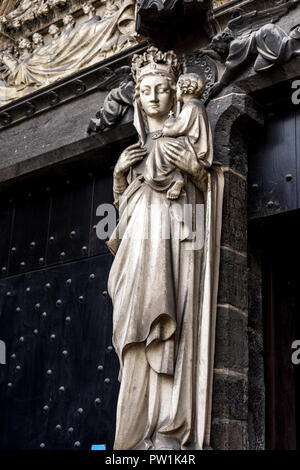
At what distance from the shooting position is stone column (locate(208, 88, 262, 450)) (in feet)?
14.6

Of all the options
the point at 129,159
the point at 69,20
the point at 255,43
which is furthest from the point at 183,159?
the point at 69,20

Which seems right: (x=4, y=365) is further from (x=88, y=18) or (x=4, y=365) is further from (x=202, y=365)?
(x=88, y=18)

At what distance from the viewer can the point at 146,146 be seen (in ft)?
16.7

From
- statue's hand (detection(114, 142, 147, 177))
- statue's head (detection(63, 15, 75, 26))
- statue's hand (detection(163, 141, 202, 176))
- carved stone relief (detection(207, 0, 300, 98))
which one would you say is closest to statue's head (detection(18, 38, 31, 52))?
statue's head (detection(63, 15, 75, 26))

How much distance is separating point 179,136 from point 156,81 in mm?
454

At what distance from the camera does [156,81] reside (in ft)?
16.6

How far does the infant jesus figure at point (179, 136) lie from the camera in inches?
187

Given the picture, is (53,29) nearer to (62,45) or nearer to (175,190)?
(62,45)

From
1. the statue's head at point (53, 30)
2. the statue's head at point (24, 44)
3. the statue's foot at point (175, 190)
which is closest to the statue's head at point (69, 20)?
the statue's head at point (53, 30)

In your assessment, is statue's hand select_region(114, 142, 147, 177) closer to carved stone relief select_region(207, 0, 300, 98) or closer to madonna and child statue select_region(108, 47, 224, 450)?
madonna and child statue select_region(108, 47, 224, 450)

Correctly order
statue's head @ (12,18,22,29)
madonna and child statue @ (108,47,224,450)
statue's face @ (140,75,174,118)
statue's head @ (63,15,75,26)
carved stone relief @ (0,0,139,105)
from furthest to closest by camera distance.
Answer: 1. statue's head @ (12,18,22,29)
2. statue's head @ (63,15,75,26)
3. carved stone relief @ (0,0,139,105)
4. statue's face @ (140,75,174,118)
5. madonna and child statue @ (108,47,224,450)

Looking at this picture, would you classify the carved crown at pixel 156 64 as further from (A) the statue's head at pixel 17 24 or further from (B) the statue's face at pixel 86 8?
(A) the statue's head at pixel 17 24

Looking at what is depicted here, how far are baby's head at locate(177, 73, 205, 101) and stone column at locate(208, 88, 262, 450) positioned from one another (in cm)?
27

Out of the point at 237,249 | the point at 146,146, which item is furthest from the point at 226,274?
the point at 146,146
